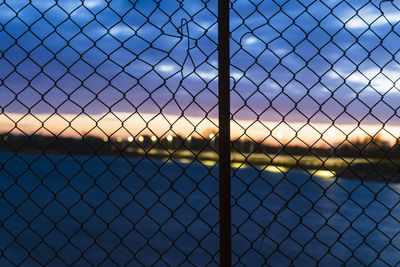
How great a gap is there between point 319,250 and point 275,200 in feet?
46.7

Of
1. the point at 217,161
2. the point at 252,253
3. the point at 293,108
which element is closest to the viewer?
the point at 217,161

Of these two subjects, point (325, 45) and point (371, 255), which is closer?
point (325, 45)

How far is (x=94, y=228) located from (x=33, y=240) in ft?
6.75

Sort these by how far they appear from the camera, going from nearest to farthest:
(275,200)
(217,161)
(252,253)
→ (217,161) → (252,253) → (275,200)

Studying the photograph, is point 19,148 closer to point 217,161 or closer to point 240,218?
point 217,161

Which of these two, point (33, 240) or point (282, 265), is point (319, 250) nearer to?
point (282, 265)

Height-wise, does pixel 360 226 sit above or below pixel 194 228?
above

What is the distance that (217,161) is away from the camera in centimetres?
192

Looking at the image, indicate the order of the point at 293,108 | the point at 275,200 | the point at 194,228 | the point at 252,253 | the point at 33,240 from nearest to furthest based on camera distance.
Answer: the point at 293,108, the point at 252,253, the point at 194,228, the point at 33,240, the point at 275,200

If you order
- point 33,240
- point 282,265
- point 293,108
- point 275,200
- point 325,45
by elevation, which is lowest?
point 33,240

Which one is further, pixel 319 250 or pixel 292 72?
pixel 319 250

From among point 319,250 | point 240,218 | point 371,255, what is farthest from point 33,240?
point 371,255

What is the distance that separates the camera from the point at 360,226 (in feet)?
42.7

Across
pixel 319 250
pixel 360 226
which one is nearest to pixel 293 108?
pixel 319 250
